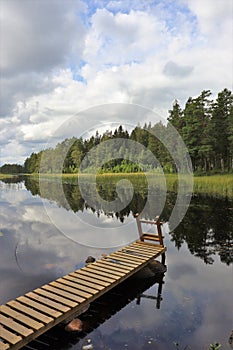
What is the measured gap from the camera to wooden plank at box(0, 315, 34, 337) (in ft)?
15.5

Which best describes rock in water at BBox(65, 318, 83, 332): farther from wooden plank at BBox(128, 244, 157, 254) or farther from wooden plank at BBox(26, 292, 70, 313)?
wooden plank at BBox(128, 244, 157, 254)

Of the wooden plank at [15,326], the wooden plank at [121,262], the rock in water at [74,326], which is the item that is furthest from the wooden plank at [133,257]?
the wooden plank at [15,326]

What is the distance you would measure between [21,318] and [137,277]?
3.90m

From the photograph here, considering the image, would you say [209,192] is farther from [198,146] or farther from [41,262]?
[41,262]

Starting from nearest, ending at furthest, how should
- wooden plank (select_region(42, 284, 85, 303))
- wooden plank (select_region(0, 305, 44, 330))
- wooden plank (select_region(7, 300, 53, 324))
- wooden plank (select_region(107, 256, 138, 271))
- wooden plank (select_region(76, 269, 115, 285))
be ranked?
wooden plank (select_region(0, 305, 44, 330)), wooden plank (select_region(7, 300, 53, 324)), wooden plank (select_region(42, 284, 85, 303)), wooden plank (select_region(76, 269, 115, 285)), wooden plank (select_region(107, 256, 138, 271))

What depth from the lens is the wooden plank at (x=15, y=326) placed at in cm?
474

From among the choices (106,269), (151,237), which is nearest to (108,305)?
(106,269)

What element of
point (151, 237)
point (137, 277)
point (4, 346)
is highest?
point (151, 237)

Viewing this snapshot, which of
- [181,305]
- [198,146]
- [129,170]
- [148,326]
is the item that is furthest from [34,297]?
[198,146]

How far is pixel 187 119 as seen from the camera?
142 ft

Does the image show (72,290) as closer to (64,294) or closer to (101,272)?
(64,294)

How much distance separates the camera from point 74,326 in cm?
579

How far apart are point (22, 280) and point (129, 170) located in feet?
74.1

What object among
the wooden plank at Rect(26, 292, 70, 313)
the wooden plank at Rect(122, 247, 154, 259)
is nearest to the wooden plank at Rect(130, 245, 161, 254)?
the wooden plank at Rect(122, 247, 154, 259)
